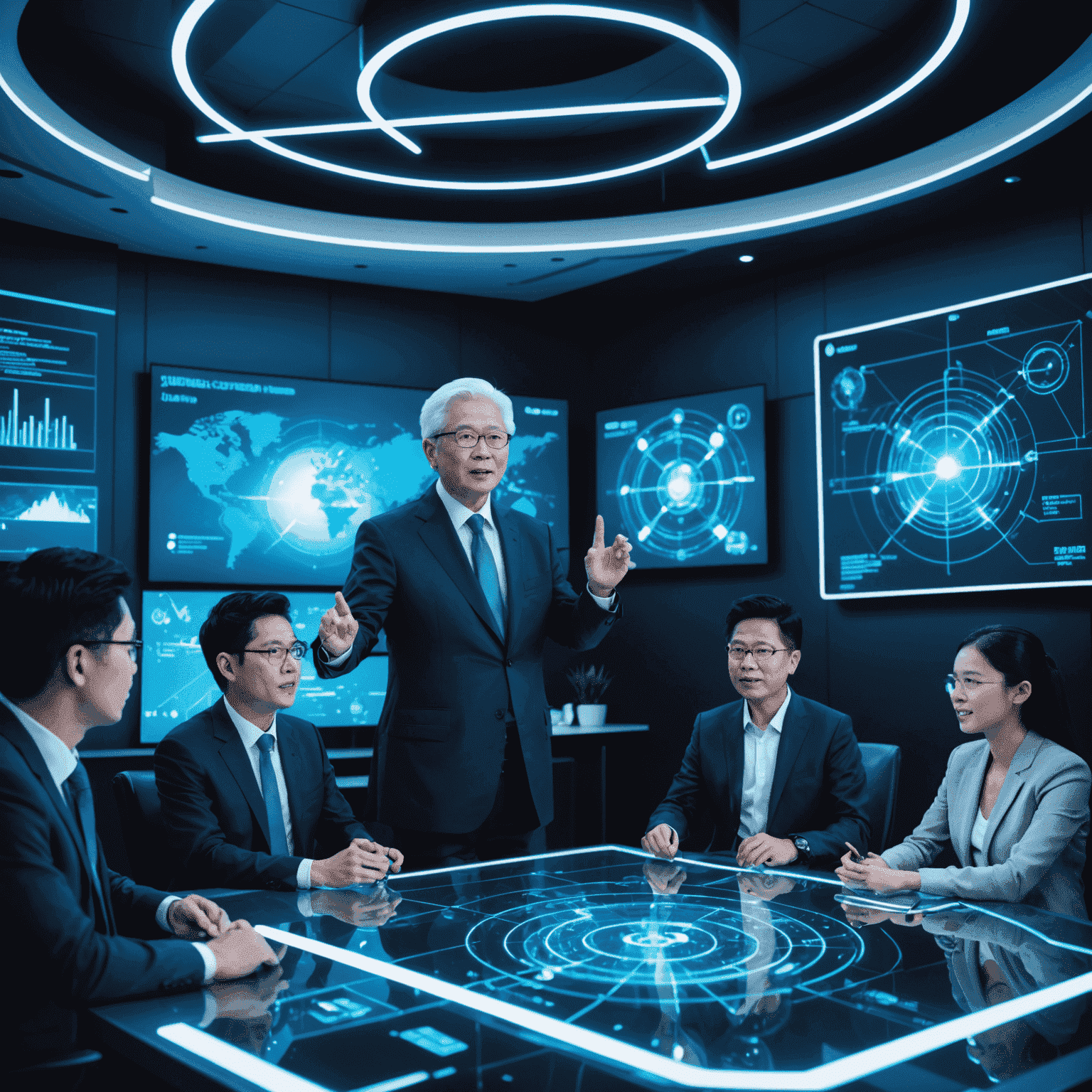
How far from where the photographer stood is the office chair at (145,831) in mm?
2389

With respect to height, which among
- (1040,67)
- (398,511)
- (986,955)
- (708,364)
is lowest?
(986,955)

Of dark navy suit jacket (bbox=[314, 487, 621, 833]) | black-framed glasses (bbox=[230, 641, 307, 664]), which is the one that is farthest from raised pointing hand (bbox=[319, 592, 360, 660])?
black-framed glasses (bbox=[230, 641, 307, 664])

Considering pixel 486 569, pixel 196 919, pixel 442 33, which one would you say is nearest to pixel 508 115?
pixel 442 33

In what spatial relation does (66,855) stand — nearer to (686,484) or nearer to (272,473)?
(272,473)

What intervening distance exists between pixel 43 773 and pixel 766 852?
1491mm

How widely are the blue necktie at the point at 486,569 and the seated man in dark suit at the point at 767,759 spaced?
65 centimetres

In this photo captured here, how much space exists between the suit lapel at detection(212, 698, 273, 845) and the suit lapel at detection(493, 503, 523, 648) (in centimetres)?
67

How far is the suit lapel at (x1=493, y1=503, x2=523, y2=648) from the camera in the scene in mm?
2584

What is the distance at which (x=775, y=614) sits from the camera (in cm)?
292

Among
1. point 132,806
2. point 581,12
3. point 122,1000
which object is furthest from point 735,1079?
point 581,12

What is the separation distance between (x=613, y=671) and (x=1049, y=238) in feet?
9.26

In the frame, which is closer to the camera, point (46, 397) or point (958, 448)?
point (958, 448)

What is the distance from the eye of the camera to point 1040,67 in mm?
3186

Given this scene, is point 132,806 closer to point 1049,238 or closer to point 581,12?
point 581,12
